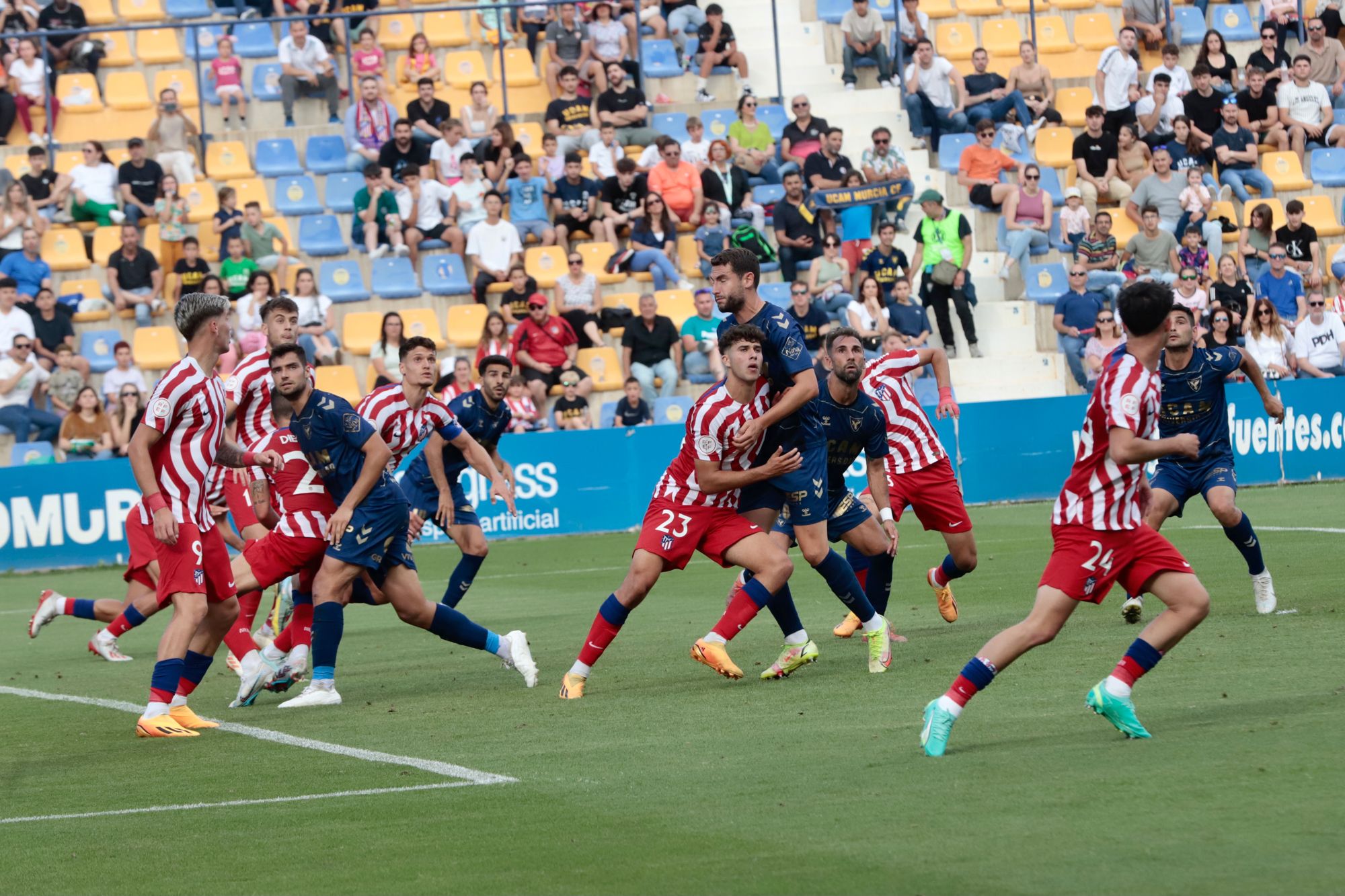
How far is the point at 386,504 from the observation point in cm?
992

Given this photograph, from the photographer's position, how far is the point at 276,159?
995 inches

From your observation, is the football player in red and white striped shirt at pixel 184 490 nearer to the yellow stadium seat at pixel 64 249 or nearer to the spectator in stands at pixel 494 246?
the spectator in stands at pixel 494 246

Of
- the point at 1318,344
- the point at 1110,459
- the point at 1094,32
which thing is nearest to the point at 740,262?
the point at 1110,459

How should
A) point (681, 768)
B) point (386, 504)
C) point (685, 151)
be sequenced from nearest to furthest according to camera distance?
point (681, 768) → point (386, 504) → point (685, 151)

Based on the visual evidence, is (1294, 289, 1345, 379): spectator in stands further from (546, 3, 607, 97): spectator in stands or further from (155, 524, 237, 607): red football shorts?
(155, 524, 237, 607): red football shorts

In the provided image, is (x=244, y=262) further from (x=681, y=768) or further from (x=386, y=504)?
(x=681, y=768)

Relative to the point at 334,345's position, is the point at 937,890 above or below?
below

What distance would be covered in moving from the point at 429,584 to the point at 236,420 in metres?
6.27

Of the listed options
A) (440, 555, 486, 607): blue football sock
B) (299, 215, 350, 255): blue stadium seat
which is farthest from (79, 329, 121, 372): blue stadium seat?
(440, 555, 486, 607): blue football sock

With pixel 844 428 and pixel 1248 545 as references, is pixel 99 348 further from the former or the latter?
pixel 1248 545

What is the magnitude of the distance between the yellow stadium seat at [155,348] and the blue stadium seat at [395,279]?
278 cm

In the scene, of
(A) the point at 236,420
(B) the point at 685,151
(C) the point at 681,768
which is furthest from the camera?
(B) the point at 685,151

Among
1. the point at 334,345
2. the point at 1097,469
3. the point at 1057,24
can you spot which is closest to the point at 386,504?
the point at 1097,469

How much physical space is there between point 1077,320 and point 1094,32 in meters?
7.29
